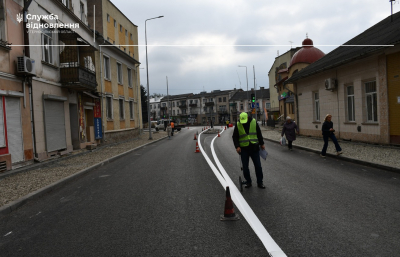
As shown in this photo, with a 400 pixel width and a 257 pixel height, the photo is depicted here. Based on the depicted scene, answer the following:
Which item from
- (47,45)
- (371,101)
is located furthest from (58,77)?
(371,101)

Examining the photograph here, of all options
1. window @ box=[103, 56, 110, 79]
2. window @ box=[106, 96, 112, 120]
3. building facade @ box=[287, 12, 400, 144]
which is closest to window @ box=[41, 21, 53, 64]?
window @ box=[103, 56, 110, 79]

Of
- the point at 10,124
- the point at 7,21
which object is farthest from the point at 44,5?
the point at 10,124

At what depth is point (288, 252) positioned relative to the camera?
354 cm

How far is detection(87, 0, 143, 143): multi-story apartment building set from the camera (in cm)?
2414

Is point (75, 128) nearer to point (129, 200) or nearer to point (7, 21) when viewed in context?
point (7, 21)

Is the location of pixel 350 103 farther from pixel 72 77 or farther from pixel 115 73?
pixel 115 73

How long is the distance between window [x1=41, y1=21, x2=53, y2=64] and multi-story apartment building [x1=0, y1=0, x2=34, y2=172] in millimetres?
2248

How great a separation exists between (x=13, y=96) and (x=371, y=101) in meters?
15.3

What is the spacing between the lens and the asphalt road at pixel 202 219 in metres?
3.80

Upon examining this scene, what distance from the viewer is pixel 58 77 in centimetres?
1648

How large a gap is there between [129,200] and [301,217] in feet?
10.6

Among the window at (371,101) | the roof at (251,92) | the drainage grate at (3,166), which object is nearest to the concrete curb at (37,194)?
the drainage grate at (3,166)

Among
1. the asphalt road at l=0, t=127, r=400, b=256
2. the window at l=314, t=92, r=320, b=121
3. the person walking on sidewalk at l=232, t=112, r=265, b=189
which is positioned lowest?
the asphalt road at l=0, t=127, r=400, b=256

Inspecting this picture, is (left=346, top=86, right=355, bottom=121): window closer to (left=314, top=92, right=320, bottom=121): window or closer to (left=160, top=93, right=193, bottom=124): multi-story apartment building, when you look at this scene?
(left=314, top=92, right=320, bottom=121): window
